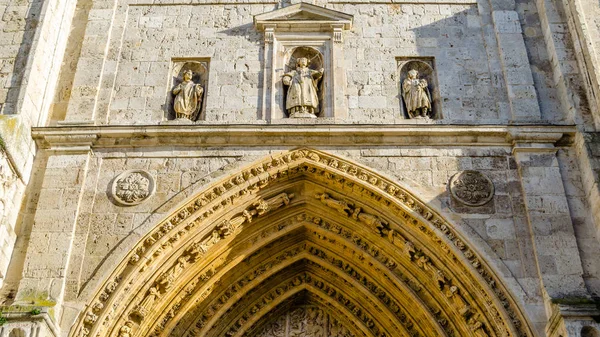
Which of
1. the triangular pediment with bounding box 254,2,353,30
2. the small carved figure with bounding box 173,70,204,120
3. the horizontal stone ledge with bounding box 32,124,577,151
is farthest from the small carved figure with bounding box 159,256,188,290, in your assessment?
the triangular pediment with bounding box 254,2,353,30

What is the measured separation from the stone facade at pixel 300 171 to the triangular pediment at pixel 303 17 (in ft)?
0.11

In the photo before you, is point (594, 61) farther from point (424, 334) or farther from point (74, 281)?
point (74, 281)

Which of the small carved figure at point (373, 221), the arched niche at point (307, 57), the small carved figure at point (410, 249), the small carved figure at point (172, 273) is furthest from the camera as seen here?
the arched niche at point (307, 57)

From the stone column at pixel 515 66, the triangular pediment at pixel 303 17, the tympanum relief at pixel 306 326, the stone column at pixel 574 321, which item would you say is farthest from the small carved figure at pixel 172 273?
the stone column at pixel 515 66

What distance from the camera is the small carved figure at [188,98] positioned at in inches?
445

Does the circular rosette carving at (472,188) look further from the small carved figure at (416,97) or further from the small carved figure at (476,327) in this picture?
the small carved figure at (476,327)

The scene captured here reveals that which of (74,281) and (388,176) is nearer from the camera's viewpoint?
(74,281)

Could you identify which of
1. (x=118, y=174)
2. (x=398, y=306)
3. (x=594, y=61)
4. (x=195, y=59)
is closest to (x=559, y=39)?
(x=594, y=61)

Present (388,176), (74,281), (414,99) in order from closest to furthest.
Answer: (74,281), (388,176), (414,99)

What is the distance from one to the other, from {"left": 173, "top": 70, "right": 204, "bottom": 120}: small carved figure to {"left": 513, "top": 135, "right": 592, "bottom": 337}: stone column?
4.55 m

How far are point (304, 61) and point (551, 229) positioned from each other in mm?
4309

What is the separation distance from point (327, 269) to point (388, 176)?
1.87 metres

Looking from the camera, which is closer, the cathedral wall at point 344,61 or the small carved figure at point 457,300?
the small carved figure at point 457,300

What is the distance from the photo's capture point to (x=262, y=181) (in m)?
10.7
